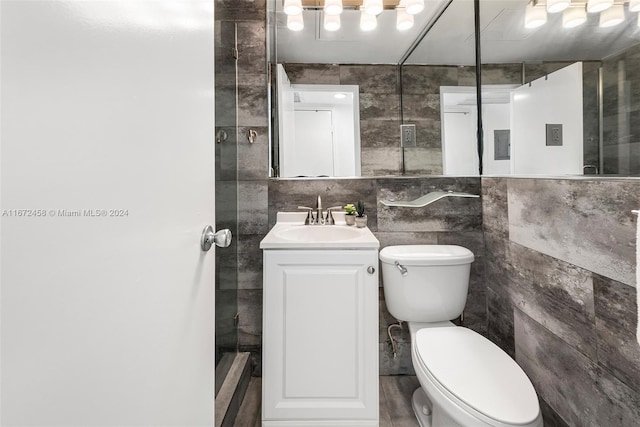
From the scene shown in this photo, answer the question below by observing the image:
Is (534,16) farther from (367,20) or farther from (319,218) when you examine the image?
(319,218)

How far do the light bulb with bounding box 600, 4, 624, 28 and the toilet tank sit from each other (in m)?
1.02

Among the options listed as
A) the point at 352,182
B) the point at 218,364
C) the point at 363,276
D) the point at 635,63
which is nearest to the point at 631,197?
the point at 635,63

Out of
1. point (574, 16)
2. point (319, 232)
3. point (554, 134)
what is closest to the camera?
point (574, 16)

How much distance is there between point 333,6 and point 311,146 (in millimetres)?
784

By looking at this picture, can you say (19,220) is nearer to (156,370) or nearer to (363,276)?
(156,370)

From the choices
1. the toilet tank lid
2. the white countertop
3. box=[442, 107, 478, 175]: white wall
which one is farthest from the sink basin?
box=[442, 107, 478, 175]: white wall

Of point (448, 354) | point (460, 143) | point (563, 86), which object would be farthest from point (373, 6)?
point (448, 354)

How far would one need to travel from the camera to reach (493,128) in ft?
5.65

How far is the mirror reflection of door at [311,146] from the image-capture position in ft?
5.74

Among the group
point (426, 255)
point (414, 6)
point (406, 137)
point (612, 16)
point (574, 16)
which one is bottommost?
point (426, 255)

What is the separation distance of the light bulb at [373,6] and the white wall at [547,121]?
0.88m

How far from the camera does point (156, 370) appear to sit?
52 centimetres

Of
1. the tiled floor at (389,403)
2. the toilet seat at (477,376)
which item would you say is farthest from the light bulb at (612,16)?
the tiled floor at (389,403)

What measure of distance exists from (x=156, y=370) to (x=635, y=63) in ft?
5.20
